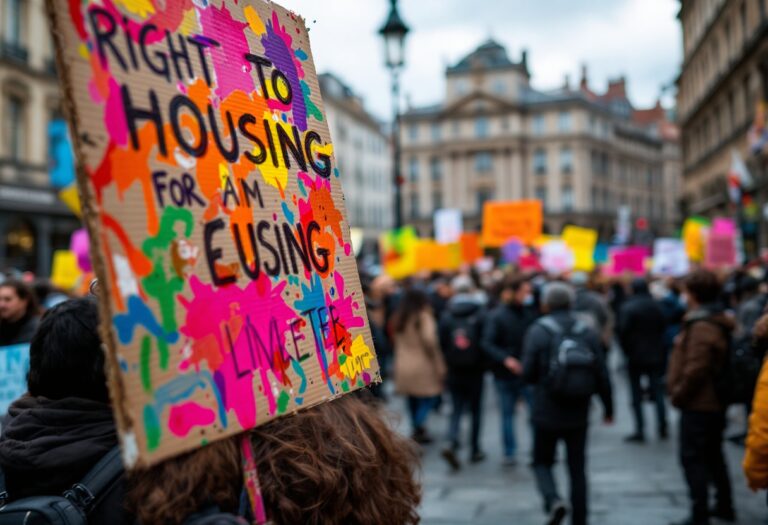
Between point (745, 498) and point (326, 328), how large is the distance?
5.19m

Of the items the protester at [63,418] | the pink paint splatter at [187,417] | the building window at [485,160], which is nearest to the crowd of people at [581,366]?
the pink paint splatter at [187,417]

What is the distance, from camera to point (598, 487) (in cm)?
642

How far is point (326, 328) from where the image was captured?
6.69ft

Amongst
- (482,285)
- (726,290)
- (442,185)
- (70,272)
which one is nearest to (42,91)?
(70,272)

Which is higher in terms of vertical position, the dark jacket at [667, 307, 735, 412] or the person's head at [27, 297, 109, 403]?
the person's head at [27, 297, 109, 403]

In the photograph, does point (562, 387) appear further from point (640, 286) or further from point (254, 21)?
Result: point (640, 286)

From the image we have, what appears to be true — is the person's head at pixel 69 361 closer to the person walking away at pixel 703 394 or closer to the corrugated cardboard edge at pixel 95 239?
the corrugated cardboard edge at pixel 95 239

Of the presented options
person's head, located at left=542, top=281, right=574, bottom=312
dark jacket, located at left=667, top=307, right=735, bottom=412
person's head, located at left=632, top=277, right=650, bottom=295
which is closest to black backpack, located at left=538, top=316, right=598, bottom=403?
person's head, located at left=542, top=281, right=574, bottom=312

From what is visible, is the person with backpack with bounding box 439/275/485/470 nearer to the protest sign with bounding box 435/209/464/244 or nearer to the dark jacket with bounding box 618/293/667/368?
the dark jacket with bounding box 618/293/667/368

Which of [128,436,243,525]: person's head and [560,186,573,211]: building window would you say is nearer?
[128,436,243,525]: person's head

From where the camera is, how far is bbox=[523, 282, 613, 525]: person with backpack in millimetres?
5012

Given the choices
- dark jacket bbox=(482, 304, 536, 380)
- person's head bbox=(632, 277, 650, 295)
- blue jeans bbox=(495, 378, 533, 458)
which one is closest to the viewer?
blue jeans bbox=(495, 378, 533, 458)

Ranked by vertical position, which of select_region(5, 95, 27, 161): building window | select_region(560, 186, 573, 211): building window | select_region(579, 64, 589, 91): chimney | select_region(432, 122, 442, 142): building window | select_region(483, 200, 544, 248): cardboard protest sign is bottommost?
select_region(483, 200, 544, 248): cardboard protest sign

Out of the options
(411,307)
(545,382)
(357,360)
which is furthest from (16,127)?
(357,360)
